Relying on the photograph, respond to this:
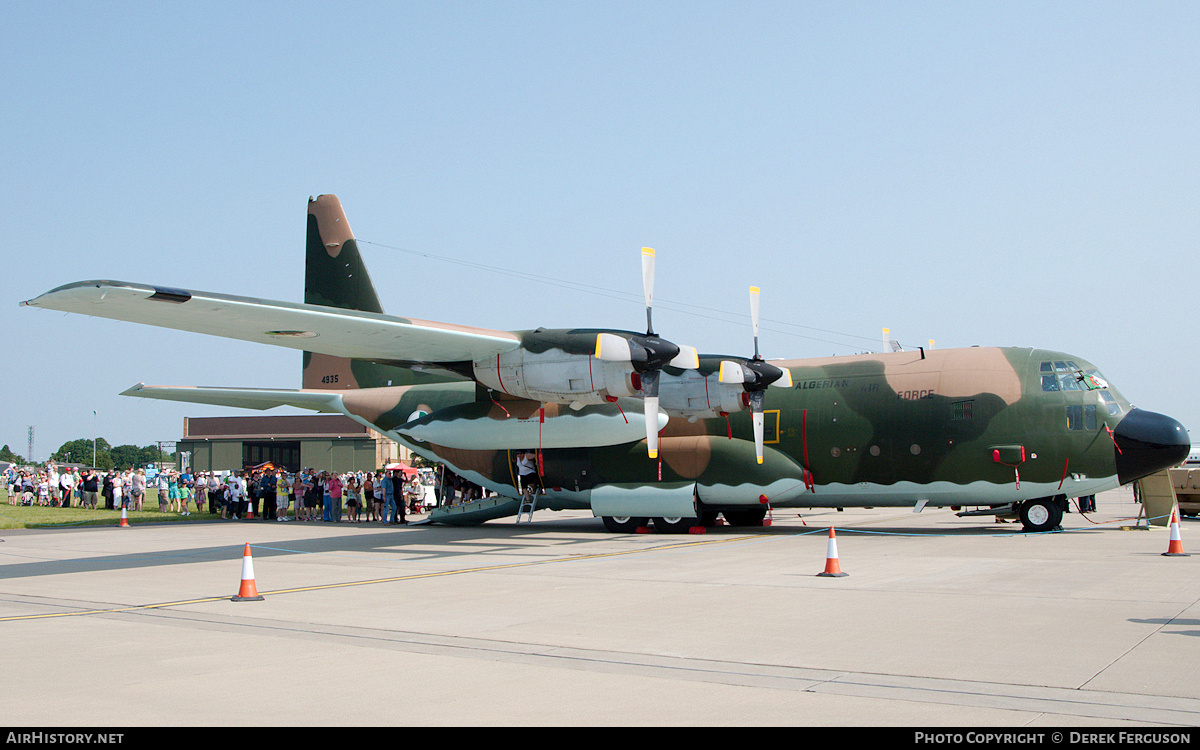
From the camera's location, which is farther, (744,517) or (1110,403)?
(744,517)

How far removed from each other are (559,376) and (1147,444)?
11682 millimetres

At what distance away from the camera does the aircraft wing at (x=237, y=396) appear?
2306 cm

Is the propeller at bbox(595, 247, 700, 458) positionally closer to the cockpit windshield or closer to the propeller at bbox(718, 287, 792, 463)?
the propeller at bbox(718, 287, 792, 463)

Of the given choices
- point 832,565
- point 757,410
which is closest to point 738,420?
point 757,410

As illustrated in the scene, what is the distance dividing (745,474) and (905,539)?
3.77m

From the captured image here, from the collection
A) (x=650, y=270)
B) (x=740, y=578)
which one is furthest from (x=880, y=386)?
(x=740, y=578)

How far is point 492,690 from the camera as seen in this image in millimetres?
6359

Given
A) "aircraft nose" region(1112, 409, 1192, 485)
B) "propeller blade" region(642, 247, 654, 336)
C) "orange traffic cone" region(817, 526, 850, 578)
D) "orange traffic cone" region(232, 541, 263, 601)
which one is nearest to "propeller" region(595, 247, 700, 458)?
"propeller blade" region(642, 247, 654, 336)

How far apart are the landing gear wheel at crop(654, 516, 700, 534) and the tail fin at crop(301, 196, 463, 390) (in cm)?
780

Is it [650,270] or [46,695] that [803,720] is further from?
[650,270]

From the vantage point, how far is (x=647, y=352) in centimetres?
1723

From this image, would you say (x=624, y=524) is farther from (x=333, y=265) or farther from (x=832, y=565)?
(x=333, y=265)

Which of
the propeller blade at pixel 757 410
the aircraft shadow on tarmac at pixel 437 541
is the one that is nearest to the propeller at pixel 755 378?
the propeller blade at pixel 757 410

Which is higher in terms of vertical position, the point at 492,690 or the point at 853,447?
the point at 853,447
